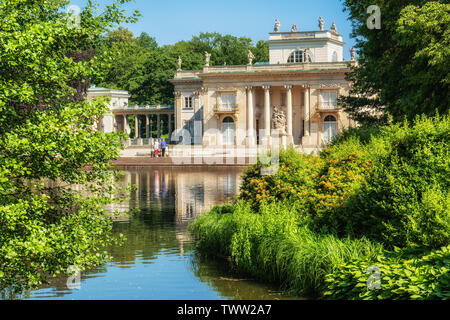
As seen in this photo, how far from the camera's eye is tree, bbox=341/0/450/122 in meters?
18.9

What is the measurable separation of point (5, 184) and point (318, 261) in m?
5.71

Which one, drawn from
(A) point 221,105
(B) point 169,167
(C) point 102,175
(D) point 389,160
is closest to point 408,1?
(D) point 389,160

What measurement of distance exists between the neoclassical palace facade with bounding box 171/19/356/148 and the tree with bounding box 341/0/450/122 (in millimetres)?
45129

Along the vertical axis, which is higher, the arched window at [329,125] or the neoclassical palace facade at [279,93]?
the neoclassical palace facade at [279,93]

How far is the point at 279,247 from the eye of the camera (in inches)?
481

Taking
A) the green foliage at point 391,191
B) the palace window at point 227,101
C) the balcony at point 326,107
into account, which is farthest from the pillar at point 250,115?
the green foliage at point 391,191

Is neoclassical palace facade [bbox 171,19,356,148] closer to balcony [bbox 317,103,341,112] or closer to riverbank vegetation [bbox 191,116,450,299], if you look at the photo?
balcony [bbox 317,103,341,112]

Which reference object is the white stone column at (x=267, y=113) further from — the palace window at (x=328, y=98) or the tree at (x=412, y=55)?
the tree at (x=412, y=55)

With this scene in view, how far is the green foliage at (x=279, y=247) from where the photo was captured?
36.3 feet

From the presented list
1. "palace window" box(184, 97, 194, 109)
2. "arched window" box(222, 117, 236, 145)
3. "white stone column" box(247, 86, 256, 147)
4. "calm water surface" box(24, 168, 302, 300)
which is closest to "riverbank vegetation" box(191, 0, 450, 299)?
"calm water surface" box(24, 168, 302, 300)

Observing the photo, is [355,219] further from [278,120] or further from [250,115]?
[250,115]

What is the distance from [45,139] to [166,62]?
261 ft

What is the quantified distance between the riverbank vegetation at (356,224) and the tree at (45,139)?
3.89 metres

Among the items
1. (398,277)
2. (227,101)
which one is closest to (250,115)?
(227,101)
